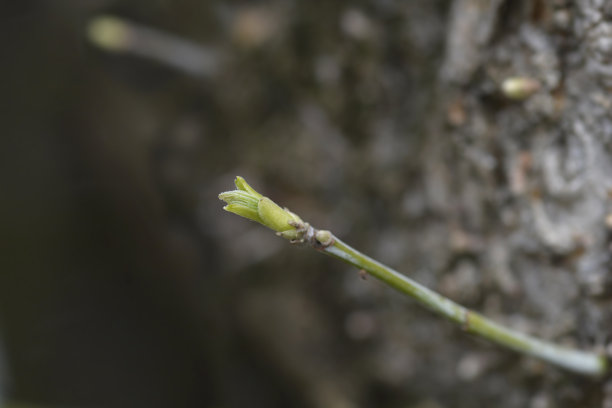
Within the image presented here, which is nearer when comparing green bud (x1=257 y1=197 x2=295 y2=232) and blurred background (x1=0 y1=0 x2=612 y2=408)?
green bud (x1=257 y1=197 x2=295 y2=232)

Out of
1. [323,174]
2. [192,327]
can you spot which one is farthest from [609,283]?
[192,327]

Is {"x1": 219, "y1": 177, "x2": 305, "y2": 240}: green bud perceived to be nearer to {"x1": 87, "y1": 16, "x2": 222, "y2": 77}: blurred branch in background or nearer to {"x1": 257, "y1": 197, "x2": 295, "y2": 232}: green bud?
{"x1": 257, "y1": 197, "x2": 295, "y2": 232}: green bud

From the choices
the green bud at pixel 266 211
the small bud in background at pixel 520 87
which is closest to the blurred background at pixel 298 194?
the small bud in background at pixel 520 87

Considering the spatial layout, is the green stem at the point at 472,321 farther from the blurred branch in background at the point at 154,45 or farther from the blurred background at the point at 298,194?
the blurred branch in background at the point at 154,45

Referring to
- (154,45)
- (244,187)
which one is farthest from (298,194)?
(244,187)

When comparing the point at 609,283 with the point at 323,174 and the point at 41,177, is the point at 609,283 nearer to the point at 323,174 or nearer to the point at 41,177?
the point at 323,174

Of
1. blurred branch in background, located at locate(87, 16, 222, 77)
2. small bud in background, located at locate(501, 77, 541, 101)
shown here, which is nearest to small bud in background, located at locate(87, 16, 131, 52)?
blurred branch in background, located at locate(87, 16, 222, 77)
